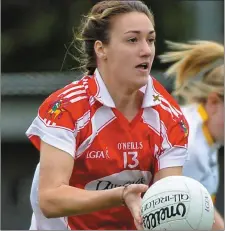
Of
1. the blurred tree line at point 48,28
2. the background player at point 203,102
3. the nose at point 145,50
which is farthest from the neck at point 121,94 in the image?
the blurred tree line at point 48,28

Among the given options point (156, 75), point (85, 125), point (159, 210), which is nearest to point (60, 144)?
point (85, 125)

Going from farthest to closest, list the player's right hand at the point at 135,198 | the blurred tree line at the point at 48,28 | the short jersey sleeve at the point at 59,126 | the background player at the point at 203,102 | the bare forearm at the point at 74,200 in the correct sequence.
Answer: the blurred tree line at the point at 48,28
the background player at the point at 203,102
the short jersey sleeve at the point at 59,126
the bare forearm at the point at 74,200
the player's right hand at the point at 135,198

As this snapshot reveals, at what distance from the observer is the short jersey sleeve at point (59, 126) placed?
4281 mm

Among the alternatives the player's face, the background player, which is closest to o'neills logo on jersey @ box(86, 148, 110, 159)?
the player's face

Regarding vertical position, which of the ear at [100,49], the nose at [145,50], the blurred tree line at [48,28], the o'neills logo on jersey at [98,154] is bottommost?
the o'neills logo on jersey at [98,154]

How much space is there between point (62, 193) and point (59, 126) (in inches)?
11.4

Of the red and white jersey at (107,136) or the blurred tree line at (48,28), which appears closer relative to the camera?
the red and white jersey at (107,136)

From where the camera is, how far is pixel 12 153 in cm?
877

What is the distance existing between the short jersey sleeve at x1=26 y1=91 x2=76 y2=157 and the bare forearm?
7.4 inches

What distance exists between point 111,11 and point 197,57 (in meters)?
A: 1.11

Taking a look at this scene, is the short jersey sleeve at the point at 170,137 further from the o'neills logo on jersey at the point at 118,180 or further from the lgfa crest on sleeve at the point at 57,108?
the lgfa crest on sleeve at the point at 57,108

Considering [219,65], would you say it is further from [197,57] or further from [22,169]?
[22,169]

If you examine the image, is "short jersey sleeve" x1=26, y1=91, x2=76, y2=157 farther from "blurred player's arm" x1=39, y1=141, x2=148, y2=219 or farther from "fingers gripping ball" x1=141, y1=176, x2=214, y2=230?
"fingers gripping ball" x1=141, y1=176, x2=214, y2=230

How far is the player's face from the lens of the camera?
4.33 m
